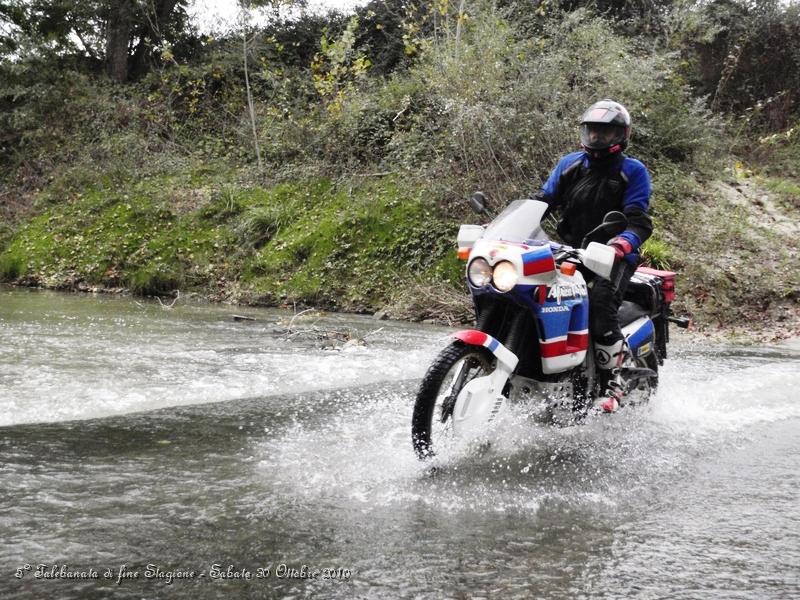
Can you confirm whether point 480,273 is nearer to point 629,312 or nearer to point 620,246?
point 620,246

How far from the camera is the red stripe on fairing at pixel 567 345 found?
4.48 metres

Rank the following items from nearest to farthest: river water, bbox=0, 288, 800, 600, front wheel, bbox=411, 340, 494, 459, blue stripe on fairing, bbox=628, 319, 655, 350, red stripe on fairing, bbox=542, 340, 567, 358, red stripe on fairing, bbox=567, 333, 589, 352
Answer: river water, bbox=0, 288, 800, 600, front wheel, bbox=411, 340, 494, 459, red stripe on fairing, bbox=542, 340, 567, 358, red stripe on fairing, bbox=567, 333, 589, 352, blue stripe on fairing, bbox=628, 319, 655, 350

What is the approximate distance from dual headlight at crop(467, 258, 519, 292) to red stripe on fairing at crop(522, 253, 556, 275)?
0.07 m

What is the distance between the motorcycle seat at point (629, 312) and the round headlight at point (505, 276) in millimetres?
1532

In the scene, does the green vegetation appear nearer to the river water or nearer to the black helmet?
the river water

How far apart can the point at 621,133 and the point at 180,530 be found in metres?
3.63

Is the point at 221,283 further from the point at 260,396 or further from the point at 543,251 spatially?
the point at 543,251

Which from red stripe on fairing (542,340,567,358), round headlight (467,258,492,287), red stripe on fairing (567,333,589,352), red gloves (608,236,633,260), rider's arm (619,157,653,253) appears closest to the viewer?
round headlight (467,258,492,287)

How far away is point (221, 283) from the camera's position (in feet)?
47.8

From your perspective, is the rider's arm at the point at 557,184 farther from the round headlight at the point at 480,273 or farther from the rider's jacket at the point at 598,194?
the round headlight at the point at 480,273

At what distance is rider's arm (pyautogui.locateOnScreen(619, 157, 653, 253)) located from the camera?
17.0 feet

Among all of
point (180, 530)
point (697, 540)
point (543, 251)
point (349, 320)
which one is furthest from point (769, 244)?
point (180, 530)

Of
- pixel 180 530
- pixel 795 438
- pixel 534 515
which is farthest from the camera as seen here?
pixel 795 438

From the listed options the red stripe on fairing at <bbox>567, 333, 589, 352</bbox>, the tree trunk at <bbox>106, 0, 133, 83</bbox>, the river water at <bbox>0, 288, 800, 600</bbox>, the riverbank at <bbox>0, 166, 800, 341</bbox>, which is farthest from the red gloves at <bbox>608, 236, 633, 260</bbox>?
the tree trunk at <bbox>106, 0, 133, 83</bbox>
